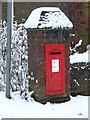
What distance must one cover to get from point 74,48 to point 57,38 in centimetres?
321

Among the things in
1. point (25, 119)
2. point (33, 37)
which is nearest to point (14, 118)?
point (25, 119)

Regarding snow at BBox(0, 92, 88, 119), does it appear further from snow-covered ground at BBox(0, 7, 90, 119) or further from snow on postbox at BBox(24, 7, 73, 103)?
snow on postbox at BBox(24, 7, 73, 103)

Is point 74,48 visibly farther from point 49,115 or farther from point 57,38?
point 49,115

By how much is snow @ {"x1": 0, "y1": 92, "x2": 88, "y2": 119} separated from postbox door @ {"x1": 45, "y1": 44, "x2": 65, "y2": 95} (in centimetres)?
32

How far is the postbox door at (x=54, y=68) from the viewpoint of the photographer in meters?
6.79

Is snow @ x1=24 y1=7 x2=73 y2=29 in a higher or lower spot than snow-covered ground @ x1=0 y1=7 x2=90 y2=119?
higher

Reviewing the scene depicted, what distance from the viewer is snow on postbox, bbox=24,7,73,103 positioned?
6.75m

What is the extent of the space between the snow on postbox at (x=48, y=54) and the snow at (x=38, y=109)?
0.21 meters

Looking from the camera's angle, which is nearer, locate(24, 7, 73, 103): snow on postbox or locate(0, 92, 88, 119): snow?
locate(0, 92, 88, 119): snow

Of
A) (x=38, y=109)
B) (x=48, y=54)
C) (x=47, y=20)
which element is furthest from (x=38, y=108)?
(x=47, y=20)

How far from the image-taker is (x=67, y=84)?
7090 mm

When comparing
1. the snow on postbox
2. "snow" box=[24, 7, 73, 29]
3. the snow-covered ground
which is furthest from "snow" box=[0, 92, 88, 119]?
"snow" box=[24, 7, 73, 29]

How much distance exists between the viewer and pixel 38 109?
21.4ft

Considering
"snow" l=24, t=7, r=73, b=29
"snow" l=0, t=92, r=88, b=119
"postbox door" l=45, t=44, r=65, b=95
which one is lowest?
"snow" l=0, t=92, r=88, b=119
